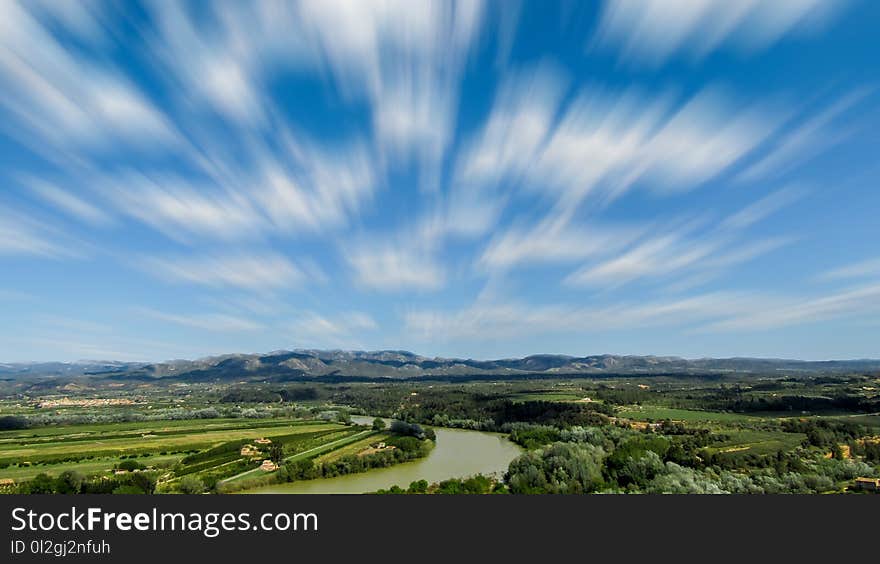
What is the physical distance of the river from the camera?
4934cm

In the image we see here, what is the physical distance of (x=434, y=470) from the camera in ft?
187

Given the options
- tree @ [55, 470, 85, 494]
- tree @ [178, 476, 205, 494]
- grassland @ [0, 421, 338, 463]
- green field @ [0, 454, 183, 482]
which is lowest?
grassland @ [0, 421, 338, 463]

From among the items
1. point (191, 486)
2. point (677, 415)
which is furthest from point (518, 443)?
point (191, 486)

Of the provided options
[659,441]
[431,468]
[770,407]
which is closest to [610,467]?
[659,441]

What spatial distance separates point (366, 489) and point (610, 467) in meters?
27.5

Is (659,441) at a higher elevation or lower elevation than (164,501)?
lower

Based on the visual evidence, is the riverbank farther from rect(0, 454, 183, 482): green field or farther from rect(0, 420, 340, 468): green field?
rect(0, 420, 340, 468): green field

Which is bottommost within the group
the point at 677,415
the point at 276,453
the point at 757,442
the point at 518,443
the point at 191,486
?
the point at 518,443

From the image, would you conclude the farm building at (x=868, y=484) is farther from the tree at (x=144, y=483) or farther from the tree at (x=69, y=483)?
the tree at (x=69, y=483)

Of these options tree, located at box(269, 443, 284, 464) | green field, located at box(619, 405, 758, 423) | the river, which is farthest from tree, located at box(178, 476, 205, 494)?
green field, located at box(619, 405, 758, 423)

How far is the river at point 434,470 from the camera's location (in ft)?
162

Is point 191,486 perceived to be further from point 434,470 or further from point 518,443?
point 518,443

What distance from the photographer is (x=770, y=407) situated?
10406 cm

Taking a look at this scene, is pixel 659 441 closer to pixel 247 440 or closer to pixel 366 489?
pixel 366 489
